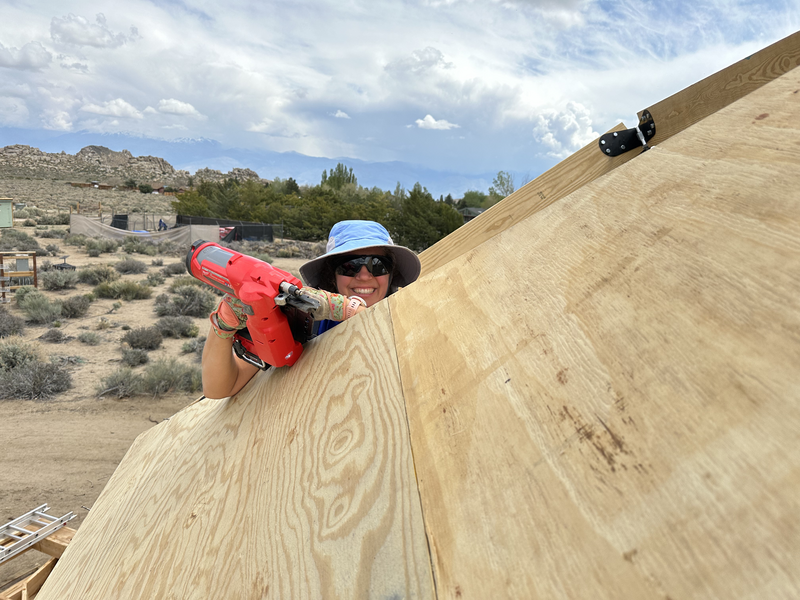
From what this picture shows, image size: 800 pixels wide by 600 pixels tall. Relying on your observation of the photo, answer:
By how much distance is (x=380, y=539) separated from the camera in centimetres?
85

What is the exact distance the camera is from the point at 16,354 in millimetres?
8523

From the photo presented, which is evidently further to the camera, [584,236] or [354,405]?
[354,405]

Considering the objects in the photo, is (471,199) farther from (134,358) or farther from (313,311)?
(313,311)

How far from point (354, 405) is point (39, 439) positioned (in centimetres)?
732

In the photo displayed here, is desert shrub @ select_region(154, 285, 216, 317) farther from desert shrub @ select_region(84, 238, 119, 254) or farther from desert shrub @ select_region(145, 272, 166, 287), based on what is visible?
desert shrub @ select_region(84, 238, 119, 254)

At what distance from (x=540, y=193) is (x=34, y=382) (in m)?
8.80

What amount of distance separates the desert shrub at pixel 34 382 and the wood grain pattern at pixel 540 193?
8.09 metres

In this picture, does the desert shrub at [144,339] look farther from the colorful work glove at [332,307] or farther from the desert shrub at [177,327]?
the colorful work glove at [332,307]

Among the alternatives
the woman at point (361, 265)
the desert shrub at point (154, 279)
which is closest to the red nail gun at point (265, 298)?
the woman at point (361, 265)

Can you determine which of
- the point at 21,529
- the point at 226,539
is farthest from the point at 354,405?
the point at 21,529

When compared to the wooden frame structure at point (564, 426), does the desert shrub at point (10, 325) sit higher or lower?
higher

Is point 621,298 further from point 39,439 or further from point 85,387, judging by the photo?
point 85,387

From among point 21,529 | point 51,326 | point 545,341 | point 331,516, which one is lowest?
point 21,529

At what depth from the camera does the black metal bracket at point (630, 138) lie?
1.57 metres
